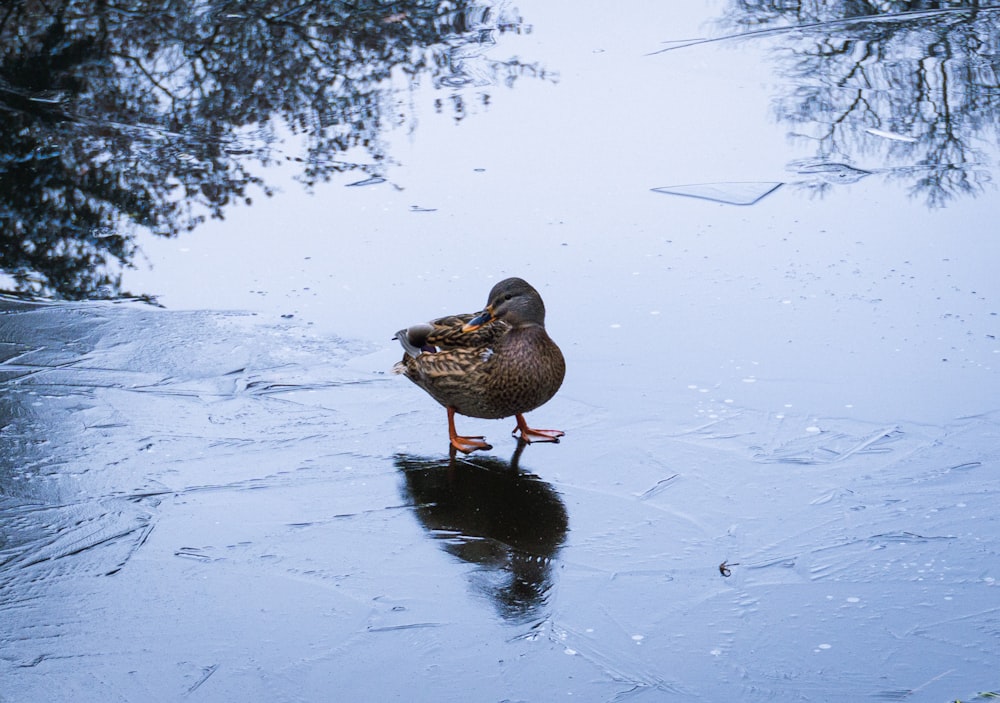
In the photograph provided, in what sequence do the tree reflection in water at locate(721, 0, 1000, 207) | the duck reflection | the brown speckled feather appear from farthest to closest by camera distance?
the tree reflection in water at locate(721, 0, 1000, 207), the brown speckled feather, the duck reflection

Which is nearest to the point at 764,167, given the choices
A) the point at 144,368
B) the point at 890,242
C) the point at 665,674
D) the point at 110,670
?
the point at 890,242

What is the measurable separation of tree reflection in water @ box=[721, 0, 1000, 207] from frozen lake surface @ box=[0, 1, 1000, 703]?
41mm

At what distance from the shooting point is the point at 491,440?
4750 mm

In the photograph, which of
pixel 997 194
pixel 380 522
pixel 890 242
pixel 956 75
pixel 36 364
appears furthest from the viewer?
pixel 956 75

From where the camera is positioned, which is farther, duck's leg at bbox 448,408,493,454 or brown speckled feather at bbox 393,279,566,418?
duck's leg at bbox 448,408,493,454

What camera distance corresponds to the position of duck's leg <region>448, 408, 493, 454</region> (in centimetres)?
457

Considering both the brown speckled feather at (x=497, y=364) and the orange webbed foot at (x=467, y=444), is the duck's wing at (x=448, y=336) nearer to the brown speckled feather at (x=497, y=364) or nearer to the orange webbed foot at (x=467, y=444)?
the brown speckled feather at (x=497, y=364)

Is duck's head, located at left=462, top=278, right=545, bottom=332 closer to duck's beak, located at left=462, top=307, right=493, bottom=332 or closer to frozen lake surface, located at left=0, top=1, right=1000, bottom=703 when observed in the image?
duck's beak, located at left=462, top=307, right=493, bottom=332

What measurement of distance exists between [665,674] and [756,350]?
2.23 meters

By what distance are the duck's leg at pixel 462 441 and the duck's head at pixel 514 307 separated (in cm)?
35

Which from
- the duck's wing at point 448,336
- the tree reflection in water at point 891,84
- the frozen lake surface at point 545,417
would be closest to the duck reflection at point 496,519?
the frozen lake surface at point 545,417

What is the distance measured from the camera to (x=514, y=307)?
178 inches

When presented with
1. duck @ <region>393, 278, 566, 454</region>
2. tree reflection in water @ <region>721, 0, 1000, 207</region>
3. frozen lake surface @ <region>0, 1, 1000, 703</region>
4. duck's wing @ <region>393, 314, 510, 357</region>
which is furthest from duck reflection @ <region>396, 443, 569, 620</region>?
tree reflection in water @ <region>721, 0, 1000, 207</region>

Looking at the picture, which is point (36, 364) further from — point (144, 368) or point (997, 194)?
point (997, 194)
